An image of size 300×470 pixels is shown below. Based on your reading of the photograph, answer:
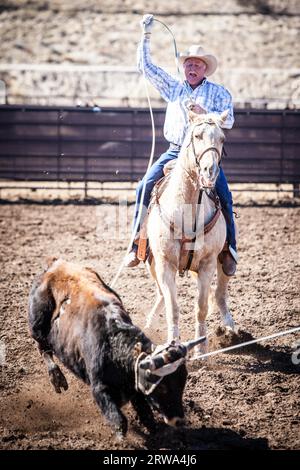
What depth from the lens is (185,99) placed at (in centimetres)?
562

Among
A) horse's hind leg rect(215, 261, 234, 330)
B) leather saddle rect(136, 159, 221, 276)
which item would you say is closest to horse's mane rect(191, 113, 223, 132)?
leather saddle rect(136, 159, 221, 276)

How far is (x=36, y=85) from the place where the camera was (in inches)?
822

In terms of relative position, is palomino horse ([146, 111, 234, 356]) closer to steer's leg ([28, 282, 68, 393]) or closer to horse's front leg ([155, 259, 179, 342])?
horse's front leg ([155, 259, 179, 342])

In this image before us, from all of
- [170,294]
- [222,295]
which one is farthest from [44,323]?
[222,295]

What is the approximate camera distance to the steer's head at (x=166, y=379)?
12.5ft

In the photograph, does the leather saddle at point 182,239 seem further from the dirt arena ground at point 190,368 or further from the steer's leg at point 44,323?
the steer's leg at point 44,323

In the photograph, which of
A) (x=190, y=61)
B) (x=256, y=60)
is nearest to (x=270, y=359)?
(x=190, y=61)

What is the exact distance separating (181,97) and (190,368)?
2.24 metres

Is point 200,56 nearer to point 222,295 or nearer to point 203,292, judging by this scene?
point 203,292

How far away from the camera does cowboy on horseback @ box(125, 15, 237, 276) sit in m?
5.64

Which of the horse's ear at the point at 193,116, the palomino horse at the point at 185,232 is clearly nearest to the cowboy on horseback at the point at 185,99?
the palomino horse at the point at 185,232

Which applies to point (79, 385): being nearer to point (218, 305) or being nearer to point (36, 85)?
point (218, 305)

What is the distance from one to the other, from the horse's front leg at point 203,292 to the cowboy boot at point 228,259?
495mm

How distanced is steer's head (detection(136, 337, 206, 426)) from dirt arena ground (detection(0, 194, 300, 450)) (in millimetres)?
268
